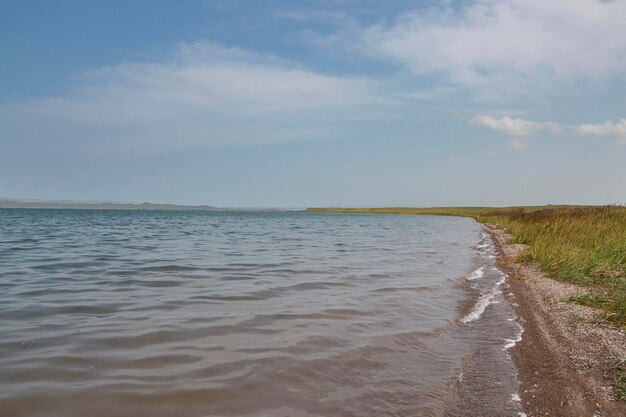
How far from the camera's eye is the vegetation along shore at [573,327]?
4.21 meters

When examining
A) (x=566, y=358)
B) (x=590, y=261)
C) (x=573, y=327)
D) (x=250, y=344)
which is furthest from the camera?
(x=590, y=261)

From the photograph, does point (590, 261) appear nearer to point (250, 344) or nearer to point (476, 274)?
point (476, 274)

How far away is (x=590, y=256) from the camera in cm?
1132

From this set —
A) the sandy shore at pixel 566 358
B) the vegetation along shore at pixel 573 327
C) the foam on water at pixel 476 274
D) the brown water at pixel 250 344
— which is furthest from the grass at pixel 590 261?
the foam on water at pixel 476 274

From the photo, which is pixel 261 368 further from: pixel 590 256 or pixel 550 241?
pixel 550 241

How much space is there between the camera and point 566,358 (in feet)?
17.2

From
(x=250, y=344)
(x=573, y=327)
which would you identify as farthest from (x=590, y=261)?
(x=250, y=344)

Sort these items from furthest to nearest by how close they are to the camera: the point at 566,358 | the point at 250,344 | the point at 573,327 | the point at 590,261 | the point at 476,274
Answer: the point at 476,274 → the point at 590,261 → the point at 573,327 → the point at 250,344 → the point at 566,358

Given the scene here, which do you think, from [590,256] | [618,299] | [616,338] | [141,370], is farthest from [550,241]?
[141,370]

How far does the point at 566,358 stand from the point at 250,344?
3883 millimetres

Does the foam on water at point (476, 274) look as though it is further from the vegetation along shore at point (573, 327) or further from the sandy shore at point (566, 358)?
the sandy shore at point (566, 358)

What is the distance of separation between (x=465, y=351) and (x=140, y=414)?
160 inches

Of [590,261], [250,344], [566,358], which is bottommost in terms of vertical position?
[250,344]

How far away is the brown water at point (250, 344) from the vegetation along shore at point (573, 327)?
292mm
